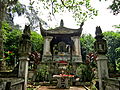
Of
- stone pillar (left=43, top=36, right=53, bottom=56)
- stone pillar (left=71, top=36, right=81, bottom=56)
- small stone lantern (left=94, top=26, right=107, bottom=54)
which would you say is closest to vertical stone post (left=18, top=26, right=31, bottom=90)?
small stone lantern (left=94, top=26, right=107, bottom=54)

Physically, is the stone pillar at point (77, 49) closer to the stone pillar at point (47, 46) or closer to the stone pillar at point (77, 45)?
the stone pillar at point (77, 45)

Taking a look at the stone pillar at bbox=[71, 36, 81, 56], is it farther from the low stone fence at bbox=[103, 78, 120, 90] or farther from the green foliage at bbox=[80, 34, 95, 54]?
the low stone fence at bbox=[103, 78, 120, 90]

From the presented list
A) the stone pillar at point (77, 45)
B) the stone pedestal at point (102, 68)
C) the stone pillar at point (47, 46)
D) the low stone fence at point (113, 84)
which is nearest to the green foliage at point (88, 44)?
the stone pillar at point (77, 45)

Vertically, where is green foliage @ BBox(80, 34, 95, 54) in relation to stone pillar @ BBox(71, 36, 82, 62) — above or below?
above

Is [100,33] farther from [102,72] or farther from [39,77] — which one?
[39,77]

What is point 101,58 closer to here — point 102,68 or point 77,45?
point 102,68

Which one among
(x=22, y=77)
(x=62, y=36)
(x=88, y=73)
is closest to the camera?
(x=22, y=77)

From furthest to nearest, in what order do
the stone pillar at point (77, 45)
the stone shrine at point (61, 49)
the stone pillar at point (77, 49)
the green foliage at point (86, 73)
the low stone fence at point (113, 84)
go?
1. the stone pillar at point (77, 45)
2. the stone pillar at point (77, 49)
3. the stone shrine at point (61, 49)
4. the green foliage at point (86, 73)
5. the low stone fence at point (113, 84)

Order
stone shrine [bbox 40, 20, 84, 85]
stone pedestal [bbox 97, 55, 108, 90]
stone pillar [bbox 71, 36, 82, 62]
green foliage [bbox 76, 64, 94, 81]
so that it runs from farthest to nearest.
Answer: stone pillar [bbox 71, 36, 82, 62] → stone shrine [bbox 40, 20, 84, 85] → green foliage [bbox 76, 64, 94, 81] → stone pedestal [bbox 97, 55, 108, 90]

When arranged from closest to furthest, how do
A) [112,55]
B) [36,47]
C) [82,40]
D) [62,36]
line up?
[62,36] → [112,55] → [36,47] → [82,40]

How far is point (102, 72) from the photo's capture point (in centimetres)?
468

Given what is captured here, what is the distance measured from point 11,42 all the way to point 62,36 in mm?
9995

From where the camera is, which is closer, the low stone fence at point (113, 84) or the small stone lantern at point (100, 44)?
the low stone fence at point (113, 84)

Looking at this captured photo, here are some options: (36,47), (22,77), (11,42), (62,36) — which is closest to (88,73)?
(22,77)
